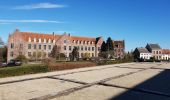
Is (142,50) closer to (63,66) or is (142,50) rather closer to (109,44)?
(109,44)

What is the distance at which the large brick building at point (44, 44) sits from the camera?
241 feet

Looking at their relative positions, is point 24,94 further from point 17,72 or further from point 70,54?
point 70,54

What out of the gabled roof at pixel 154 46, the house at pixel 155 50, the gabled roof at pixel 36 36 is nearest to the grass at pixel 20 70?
the gabled roof at pixel 36 36

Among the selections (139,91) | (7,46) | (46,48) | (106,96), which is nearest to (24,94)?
(106,96)

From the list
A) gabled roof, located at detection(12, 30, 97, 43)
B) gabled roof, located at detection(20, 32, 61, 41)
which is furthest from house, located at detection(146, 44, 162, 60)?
gabled roof, located at detection(20, 32, 61, 41)

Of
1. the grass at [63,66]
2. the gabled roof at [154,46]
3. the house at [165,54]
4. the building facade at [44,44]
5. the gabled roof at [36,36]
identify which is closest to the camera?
the grass at [63,66]

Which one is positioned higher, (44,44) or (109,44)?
(109,44)

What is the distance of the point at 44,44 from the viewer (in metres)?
80.9

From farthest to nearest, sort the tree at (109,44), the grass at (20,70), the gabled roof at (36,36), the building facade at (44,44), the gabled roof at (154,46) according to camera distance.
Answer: the gabled roof at (154,46), the tree at (109,44), the gabled roof at (36,36), the building facade at (44,44), the grass at (20,70)

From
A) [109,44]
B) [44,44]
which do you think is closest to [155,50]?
[109,44]

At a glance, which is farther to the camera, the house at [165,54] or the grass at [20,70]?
the house at [165,54]

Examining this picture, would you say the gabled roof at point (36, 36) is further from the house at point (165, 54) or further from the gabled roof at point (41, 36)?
the house at point (165, 54)

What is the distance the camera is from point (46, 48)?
81.1 m

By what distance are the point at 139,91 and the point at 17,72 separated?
1572cm
